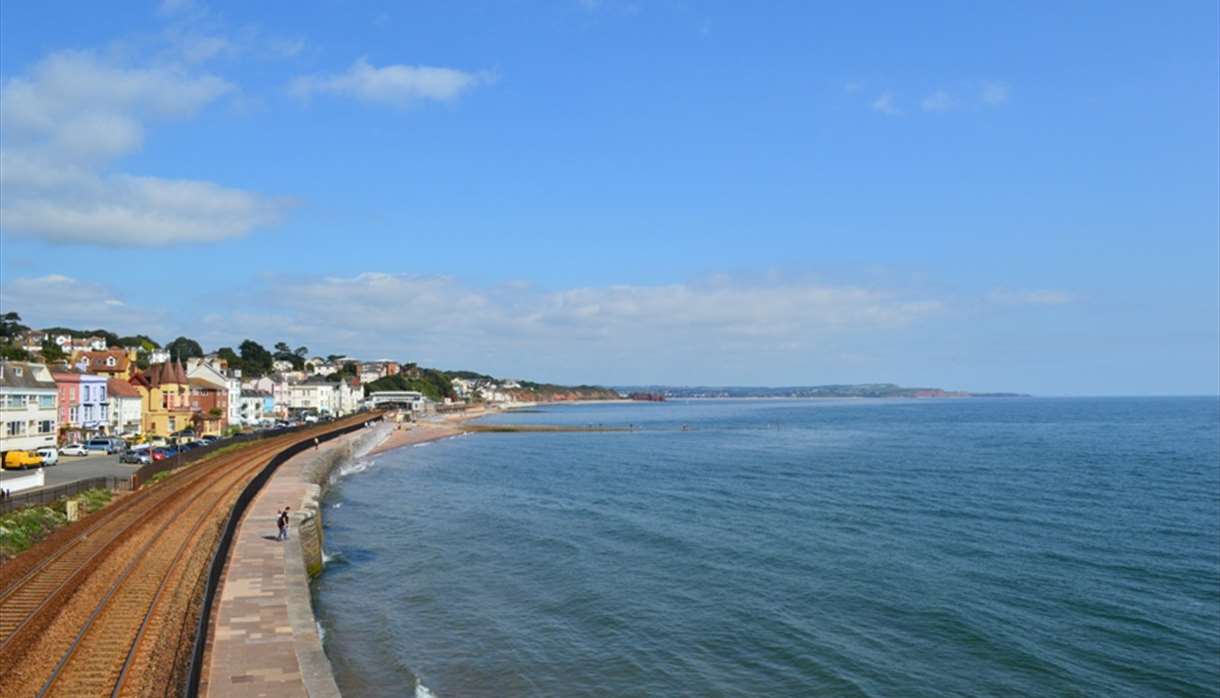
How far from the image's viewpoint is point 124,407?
75750mm

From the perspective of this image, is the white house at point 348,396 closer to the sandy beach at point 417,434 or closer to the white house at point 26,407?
the sandy beach at point 417,434

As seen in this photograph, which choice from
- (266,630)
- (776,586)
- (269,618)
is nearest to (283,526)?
(269,618)

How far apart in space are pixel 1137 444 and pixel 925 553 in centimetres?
7825

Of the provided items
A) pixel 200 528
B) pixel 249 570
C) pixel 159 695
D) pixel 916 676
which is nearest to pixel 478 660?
pixel 249 570

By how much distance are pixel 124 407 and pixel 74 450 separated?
19.4m


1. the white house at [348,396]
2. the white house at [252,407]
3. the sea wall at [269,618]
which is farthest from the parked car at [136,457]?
the white house at [348,396]

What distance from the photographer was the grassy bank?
26.2 metres

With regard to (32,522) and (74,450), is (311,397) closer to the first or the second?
(74,450)

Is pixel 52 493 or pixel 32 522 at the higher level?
pixel 52 493

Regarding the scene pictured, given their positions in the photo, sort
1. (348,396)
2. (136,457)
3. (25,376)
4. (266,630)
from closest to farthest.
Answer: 1. (266,630)
2. (136,457)
3. (25,376)
4. (348,396)

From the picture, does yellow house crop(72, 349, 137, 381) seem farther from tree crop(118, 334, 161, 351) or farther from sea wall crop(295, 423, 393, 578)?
tree crop(118, 334, 161, 351)

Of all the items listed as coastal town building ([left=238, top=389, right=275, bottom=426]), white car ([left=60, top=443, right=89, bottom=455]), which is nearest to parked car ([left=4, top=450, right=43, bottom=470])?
white car ([left=60, top=443, right=89, bottom=455])

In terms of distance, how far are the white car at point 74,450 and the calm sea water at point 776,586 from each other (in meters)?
18.8

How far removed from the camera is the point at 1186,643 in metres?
23.7
